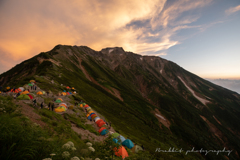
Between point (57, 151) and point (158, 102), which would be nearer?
point (57, 151)

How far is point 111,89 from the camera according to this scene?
96.8m

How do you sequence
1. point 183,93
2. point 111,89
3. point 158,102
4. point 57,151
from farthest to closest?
point 183,93
point 158,102
point 111,89
point 57,151

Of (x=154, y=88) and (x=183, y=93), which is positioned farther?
(x=183, y=93)

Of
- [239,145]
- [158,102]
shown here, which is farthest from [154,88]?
[239,145]

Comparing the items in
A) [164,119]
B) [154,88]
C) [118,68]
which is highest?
[118,68]

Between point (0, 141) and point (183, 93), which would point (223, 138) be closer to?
point (183, 93)

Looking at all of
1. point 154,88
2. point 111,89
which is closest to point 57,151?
point 111,89

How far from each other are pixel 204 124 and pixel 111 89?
93515 millimetres

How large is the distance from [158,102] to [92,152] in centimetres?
13130

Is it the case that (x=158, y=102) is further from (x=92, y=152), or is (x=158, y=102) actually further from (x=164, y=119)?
(x=92, y=152)

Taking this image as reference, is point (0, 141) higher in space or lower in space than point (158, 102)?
higher

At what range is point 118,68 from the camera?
186m

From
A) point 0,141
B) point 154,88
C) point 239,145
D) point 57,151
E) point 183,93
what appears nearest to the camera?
point 0,141

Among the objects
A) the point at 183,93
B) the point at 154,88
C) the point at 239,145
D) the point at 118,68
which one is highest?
the point at 118,68
